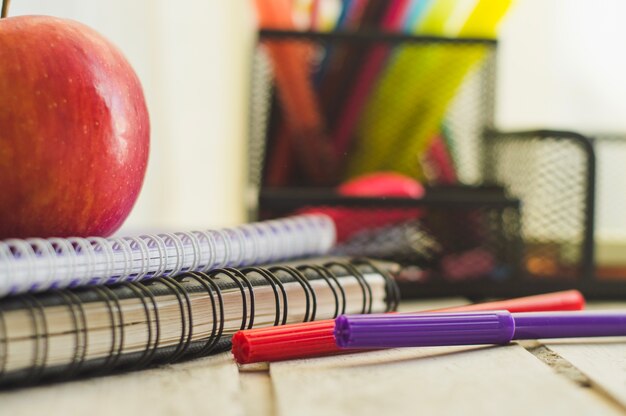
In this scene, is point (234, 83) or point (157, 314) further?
point (234, 83)

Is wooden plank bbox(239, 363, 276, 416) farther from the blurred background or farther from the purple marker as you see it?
the blurred background

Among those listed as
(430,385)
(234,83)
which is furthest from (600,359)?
(234,83)

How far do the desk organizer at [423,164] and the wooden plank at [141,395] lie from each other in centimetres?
33

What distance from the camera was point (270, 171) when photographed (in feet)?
2.90

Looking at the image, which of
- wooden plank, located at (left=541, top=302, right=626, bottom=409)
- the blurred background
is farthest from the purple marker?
the blurred background

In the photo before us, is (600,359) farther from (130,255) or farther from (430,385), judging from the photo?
(130,255)

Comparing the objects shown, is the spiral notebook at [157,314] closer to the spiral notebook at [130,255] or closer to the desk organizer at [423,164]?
the spiral notebook at [130,255]

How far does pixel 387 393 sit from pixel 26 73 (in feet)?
0.82

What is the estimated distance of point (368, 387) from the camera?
13.6 inches

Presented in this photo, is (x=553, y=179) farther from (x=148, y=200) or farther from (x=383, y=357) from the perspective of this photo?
(x=148, y=200)

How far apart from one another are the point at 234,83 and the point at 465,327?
0.81 metres

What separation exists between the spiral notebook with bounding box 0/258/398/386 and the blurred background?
0.66 m

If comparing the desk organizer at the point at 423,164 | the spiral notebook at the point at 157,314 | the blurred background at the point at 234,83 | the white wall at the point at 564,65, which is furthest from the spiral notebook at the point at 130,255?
the white wall at the point at 564,65

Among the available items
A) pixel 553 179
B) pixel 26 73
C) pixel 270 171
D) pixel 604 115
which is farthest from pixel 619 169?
pixel 26 73
